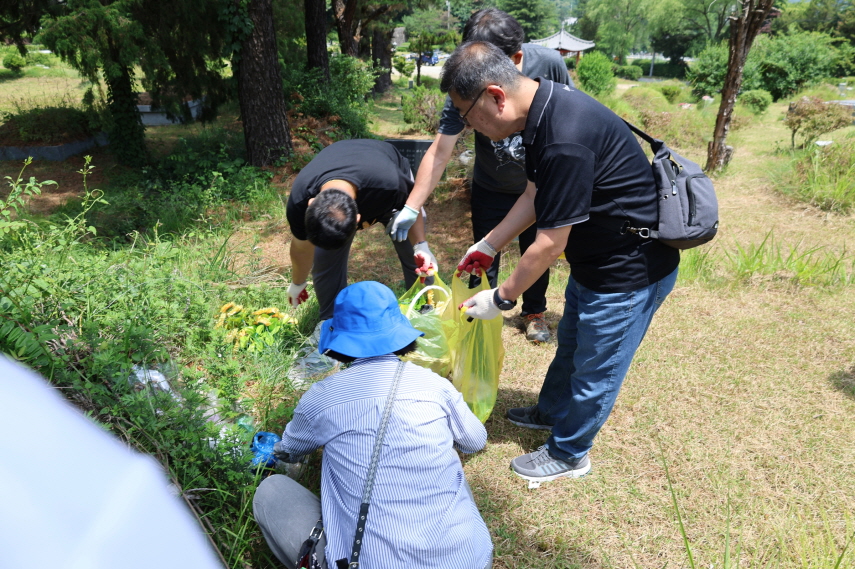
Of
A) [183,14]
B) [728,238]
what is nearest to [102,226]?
[183,14]

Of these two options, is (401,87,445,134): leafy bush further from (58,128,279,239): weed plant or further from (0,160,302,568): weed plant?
(0,160,302,568): weed plant

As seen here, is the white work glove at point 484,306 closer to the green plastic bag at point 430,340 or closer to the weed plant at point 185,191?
the green plastic bag at point 430,340

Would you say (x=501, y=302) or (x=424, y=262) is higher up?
(x=501, y=302)

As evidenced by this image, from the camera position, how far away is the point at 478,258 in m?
2.29

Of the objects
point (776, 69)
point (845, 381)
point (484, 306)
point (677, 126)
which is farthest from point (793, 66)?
point (484, 306)

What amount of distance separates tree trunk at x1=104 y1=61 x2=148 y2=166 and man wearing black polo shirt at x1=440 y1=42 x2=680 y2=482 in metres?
6.17

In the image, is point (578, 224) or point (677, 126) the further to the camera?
point (677, 126)

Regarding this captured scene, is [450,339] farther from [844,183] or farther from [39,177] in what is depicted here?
[39,177]

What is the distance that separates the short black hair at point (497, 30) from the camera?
7.64ft

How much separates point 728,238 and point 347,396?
14.8 ft

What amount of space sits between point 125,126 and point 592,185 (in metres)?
6.84

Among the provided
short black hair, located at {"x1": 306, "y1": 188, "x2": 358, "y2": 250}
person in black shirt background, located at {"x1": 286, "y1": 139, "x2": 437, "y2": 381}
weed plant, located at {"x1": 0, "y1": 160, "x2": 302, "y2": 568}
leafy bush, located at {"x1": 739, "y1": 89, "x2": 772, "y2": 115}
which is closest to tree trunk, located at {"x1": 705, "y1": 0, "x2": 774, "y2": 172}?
person in black shirt background, located at {"x1": 286, "y1": 139, "x2": 437, "y2": 381}

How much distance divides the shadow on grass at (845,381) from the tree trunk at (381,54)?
1590cm

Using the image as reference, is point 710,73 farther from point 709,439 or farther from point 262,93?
point 709,439
